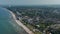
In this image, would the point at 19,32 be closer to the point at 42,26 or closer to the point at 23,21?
the point at 42,26

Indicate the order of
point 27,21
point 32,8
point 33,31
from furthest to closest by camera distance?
point 32,8 < point 27,21 < point 33,31

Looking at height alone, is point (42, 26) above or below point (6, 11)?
above

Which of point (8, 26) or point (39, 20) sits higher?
point (39, 20)

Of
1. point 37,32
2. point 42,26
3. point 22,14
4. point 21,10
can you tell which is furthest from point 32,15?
point 37,32

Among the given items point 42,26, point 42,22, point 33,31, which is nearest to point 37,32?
point 33,31

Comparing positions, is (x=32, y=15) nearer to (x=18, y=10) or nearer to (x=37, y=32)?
(x=18, y=10)

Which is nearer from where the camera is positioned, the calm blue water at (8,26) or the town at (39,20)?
the town at (39,20)

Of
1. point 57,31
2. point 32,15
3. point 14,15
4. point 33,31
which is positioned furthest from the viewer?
point 14,15

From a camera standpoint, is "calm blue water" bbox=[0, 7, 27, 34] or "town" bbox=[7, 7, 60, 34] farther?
"calm blue water" bbox=[0, 7, 27, 34]

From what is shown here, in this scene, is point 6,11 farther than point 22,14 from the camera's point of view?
Yes
